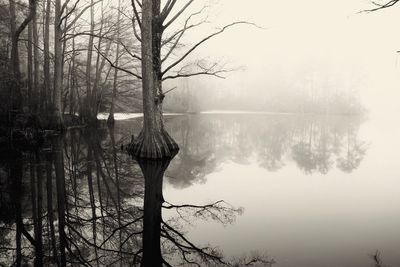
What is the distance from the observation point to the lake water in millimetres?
4512

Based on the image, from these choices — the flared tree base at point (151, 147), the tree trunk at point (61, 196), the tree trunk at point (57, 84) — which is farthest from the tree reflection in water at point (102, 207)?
the tree trunk at point (57, 84)

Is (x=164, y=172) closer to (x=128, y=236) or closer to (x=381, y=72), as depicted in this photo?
(x=128, y=236)

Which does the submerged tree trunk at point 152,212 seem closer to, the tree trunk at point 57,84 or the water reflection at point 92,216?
the water reflection at point 92,216

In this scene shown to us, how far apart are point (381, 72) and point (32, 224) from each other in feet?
386

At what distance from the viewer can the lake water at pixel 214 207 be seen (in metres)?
4.51

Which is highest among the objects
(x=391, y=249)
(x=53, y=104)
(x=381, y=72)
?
(x=381, y=72)

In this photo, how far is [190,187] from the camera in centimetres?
840

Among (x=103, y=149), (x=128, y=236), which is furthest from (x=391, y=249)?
(x=103, y=149)

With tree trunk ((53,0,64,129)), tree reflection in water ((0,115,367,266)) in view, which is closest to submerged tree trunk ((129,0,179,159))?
tree reflection in water ((0,115,367,266))

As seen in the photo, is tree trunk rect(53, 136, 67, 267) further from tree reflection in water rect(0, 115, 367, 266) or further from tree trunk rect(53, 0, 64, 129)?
tree trunk rect(53, 0, 64, 129)

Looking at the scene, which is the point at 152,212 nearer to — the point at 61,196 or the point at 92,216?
the point at 92,216

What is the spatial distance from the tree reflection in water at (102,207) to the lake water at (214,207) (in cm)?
3

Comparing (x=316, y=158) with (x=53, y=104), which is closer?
(x=316, y=158)

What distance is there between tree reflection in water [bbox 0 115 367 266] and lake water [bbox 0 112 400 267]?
28 mm
